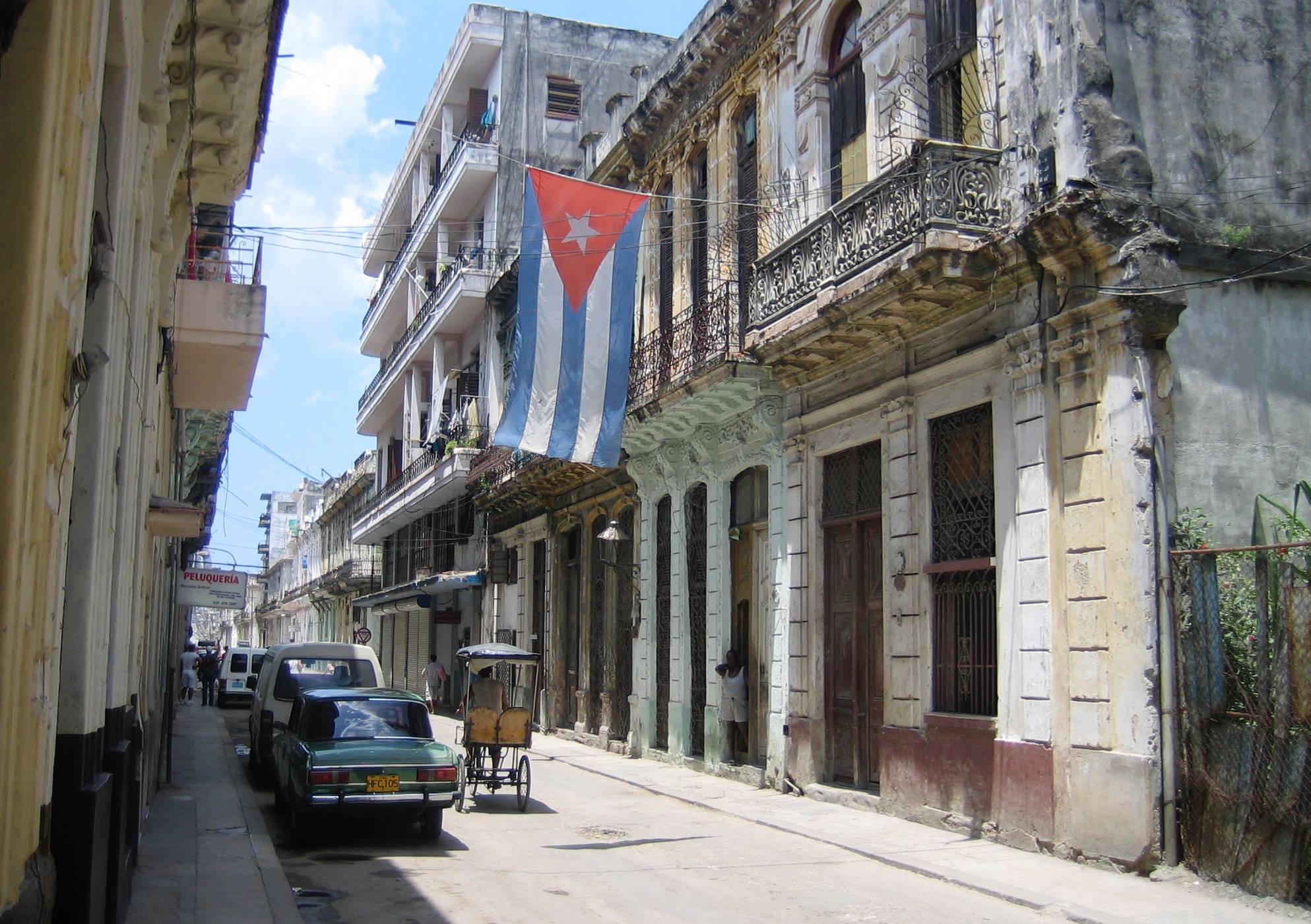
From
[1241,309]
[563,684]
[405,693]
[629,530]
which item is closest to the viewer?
[1241,309]

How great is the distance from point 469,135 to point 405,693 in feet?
69.3

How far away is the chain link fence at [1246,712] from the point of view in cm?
879

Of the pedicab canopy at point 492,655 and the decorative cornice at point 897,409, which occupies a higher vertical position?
the decorative cornice at point 897,409

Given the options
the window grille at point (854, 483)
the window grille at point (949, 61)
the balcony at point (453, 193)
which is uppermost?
the balcony at point (453, 193)

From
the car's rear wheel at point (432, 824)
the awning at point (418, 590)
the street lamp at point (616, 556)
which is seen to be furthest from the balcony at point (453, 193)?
the car's rear wheel at point (432, 824)

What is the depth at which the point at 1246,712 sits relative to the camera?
934 centimetres

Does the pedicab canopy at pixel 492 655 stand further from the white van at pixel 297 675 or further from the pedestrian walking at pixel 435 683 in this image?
the pedestrian walking at pixel 435 683

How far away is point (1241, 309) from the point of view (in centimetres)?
1128

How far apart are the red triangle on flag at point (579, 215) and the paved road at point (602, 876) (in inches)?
261

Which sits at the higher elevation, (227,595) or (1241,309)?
(1241,309)

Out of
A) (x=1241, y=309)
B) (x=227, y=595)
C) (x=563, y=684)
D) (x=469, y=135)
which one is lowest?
(x=563, y=684)

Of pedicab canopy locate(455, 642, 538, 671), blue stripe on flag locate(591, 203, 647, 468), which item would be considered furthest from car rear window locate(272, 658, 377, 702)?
blue stripe on flag locate(591, 203, 647, 468)

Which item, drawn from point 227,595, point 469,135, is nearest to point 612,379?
point 227,595

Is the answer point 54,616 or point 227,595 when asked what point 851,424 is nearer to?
point 54,616
